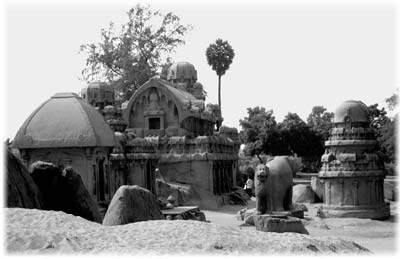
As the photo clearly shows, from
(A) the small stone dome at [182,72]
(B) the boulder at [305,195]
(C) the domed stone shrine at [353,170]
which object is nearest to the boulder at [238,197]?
(B) the boulder at [305,195]

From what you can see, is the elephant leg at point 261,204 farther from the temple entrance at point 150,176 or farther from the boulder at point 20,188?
the boulder at point 20,188

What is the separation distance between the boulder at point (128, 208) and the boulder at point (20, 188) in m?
1.55

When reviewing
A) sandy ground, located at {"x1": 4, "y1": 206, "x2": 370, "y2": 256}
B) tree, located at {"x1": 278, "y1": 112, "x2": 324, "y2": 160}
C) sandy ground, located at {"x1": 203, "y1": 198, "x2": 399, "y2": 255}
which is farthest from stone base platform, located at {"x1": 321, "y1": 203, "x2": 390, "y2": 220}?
tree, located at {"x1": 278, "y1": 112, "x2": 324, "y2": 160}

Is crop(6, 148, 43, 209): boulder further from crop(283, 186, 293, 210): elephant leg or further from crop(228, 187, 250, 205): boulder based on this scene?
crop(228, 187, 250, 205): boulder

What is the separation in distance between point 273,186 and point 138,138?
35.5 feet

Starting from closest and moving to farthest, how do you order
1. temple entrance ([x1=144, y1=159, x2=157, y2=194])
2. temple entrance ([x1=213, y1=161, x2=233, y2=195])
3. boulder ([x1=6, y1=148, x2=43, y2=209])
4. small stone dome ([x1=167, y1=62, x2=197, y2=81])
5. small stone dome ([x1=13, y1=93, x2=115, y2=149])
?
boulder ([x1=6, y1=148, x2=43, y2=209]) → small stone dome ([x1=13, y1=93, x2=115, y2=149]) → temple entrance ([x1=144, y1=159, x2=157, y2=194]) → temple entrance ([x1=213, y1=161, x2=233, y2=195]) → small stone dome ([x1=167, y1=62, x2=197, y2=81])

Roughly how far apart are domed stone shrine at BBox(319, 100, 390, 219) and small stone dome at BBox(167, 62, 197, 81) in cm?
1794

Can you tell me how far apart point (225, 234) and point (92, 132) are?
1167 centimetres

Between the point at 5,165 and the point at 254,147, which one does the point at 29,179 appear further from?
the point at 254,147

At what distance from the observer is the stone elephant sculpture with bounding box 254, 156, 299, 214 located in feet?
70.1

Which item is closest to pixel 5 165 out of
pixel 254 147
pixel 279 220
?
pixel 279 220

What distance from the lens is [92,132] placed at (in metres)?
19.8

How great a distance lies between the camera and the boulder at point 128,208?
39.2ft

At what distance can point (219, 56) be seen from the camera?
59562 millimetres
